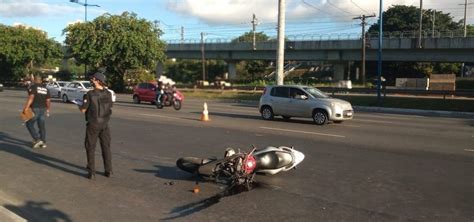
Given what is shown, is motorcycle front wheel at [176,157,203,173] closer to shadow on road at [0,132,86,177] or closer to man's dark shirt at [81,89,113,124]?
man's dark shirt at [81,89,113,124]

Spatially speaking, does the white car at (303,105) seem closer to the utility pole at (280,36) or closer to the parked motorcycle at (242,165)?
the parked motorcycle at (242,165)

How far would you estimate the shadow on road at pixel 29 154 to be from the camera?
9953 millimetres

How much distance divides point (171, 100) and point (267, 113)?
8.39 m

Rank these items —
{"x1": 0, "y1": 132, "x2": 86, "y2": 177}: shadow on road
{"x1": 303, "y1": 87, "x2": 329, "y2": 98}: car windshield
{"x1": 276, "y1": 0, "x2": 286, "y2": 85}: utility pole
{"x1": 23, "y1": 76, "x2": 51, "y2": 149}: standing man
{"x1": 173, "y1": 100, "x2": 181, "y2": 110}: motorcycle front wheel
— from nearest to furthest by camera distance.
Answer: {"x1": 0, "y1": 132, "x2": 86, "y2": 177}: shadow on road → {"x1": 23, "y1": 76, "x2": 51, "y2": 149}: standing man → {"x1": 303, "y1": 87, "x2": 329, "y2": 98}: car windshield → {"x1": 173, "y1": 100, "x2": 181, "y2": 110}: motorcycle front wheel → {"x1": 276, "y1": 0, "x2": 286, "y2": 85}: utility pole

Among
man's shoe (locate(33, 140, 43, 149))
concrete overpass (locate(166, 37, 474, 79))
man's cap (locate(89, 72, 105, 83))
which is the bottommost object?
man's shoe (locate(33, 140, 43, 149))

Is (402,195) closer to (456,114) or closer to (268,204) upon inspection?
(268,204)

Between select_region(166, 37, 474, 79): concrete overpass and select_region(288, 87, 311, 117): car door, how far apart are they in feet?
147

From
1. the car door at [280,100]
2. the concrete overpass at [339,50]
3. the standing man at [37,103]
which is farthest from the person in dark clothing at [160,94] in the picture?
the concrete overpass at [339,50]

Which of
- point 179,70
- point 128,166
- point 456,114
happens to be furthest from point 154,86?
point 179,70

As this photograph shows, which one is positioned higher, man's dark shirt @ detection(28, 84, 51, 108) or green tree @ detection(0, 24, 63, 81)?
green tree @ detection(0, 24, 63, 81)

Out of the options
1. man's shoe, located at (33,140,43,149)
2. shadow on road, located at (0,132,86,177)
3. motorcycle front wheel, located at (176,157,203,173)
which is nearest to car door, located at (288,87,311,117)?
shadow on road, located at (0,132,86,177)

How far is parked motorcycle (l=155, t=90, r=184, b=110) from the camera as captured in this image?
27609 millimetres

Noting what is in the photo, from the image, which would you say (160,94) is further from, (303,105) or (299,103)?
(303,105)

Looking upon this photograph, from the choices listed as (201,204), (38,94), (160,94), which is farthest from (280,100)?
(201,204)
